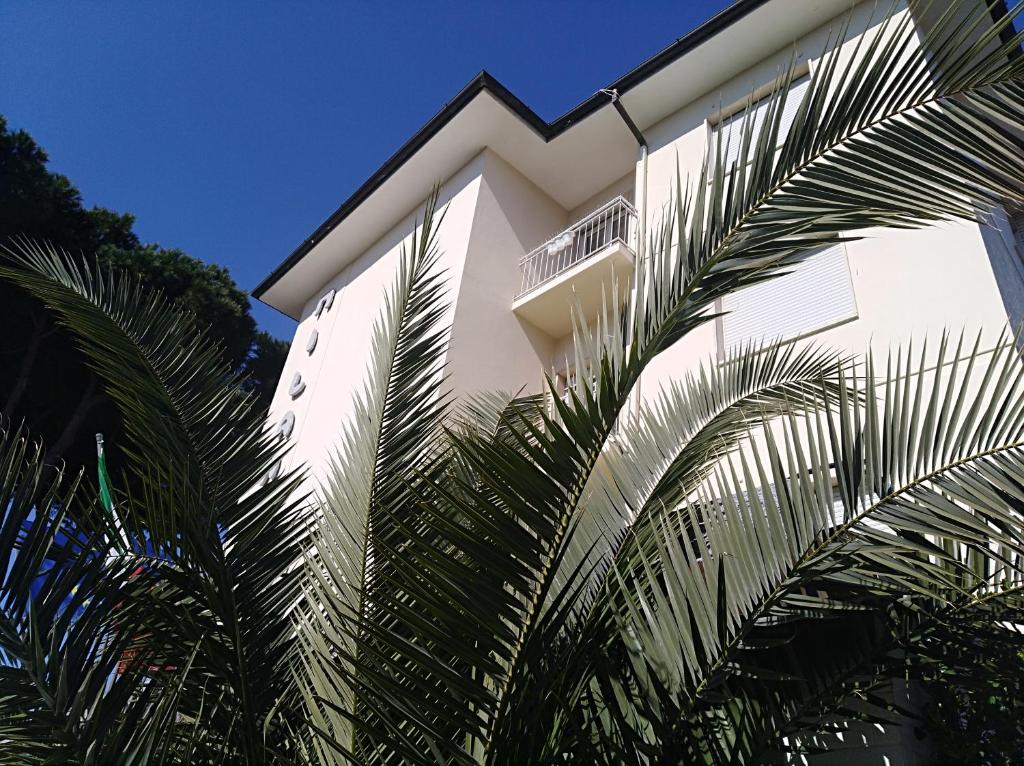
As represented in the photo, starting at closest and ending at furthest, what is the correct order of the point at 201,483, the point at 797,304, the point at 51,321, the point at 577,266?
the point at 201,483
the point at 797,304
the point at 577,266
the point at 51,321

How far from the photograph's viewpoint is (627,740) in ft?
6.34

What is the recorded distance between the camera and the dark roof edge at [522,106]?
29.0 ft

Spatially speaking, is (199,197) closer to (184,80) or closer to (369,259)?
(184,80)

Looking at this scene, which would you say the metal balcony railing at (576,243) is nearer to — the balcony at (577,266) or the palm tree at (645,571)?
the balcony at (577,266)

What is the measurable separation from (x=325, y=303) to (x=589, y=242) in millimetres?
5880

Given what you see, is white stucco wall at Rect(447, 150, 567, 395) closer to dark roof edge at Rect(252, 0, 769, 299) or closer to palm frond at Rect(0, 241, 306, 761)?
dark roof edge at Rect(252, 0, 769, 299)

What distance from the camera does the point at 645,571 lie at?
7.19 ft

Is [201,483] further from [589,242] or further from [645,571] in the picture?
[589,242]

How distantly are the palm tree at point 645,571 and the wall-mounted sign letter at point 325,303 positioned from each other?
37.3 ft

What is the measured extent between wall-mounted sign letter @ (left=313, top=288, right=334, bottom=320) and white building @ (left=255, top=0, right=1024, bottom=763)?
65mm

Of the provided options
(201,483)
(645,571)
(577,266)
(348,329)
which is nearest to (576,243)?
(577,266)

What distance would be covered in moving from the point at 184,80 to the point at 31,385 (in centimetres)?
796

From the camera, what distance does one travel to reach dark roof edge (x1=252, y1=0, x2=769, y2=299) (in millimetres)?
8852

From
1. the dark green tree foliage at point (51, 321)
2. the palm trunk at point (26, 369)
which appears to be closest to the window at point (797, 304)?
the dark green tree foliage at point (51, 321)
